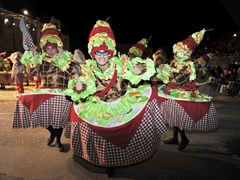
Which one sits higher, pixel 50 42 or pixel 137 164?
pixel 50 42

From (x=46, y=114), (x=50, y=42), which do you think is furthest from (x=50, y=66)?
(x=46, y=114)

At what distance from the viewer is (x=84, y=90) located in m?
2.75

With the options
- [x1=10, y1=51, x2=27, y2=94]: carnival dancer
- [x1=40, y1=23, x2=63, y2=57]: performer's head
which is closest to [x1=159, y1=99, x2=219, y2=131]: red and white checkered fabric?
[x1=40, y1=23, x2=63, y2=57]: performer's head

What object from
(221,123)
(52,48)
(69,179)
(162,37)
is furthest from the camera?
(162,37)

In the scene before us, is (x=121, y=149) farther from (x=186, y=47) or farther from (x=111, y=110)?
(x=186, y=47)

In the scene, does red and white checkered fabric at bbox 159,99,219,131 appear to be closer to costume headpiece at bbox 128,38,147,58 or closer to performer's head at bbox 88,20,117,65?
performer's head at bbox 88,20,117,65

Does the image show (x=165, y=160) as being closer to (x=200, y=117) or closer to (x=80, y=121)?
(x=200, y=117)

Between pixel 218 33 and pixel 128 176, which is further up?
pixel 218 33

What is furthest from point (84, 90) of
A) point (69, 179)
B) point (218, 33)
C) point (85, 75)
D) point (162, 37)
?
point (162, 37)

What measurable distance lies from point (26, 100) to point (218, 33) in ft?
97.1

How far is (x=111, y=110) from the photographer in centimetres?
279

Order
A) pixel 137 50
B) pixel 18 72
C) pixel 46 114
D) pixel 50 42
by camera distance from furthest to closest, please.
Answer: pixel 18 72 < pixel 137 50 < pixel 50 42 < pixel 46 114

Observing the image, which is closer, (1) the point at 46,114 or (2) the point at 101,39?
(2) the point at 101,39

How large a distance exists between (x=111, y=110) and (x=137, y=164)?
126 centimetres
